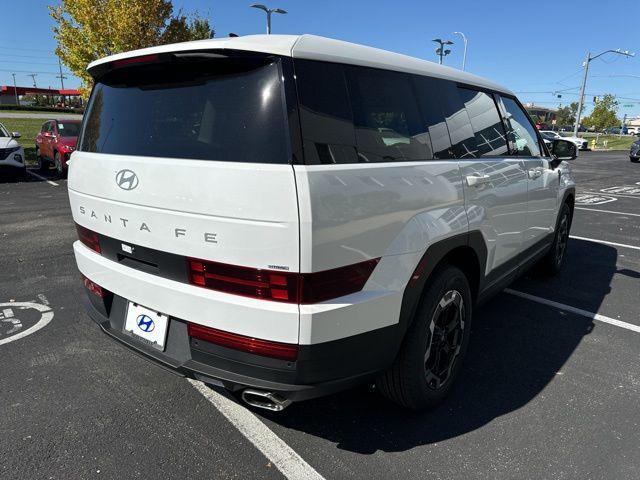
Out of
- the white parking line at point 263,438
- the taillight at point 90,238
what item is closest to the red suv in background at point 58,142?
the taillight at point 90,238

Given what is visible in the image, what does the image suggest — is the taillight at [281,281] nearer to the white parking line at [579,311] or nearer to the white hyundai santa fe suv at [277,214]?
the white hyundai santa fe suv at [277,214]

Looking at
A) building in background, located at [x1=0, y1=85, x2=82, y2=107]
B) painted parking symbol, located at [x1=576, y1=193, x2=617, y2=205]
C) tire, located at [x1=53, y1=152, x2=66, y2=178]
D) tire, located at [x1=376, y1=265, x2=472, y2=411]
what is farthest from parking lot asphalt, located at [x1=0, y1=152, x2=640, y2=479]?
building in background, located at [x1=0, y1=85, x2=82, y2=107]

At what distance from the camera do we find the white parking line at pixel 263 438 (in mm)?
2244

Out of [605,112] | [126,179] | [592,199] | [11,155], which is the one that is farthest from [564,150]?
[605,112]

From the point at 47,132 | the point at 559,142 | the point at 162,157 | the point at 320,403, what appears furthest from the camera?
the point at 47,132

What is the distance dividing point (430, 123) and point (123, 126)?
65.1 inches

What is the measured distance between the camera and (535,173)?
12.6 ft

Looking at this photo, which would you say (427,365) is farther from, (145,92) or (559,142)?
(559,142)

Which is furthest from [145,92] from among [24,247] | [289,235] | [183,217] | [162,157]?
[24,247]

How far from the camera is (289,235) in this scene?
69.4 inches

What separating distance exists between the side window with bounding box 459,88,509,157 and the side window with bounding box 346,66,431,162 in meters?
0.70

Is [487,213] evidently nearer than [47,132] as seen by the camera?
Yes

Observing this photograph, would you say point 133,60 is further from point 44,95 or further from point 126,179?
point 44,95

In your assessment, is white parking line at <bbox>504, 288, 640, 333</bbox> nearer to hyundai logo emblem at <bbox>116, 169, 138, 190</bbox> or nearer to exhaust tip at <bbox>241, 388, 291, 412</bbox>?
exhaust tip at <bbox>241, 388, 291, 412</bbox>
